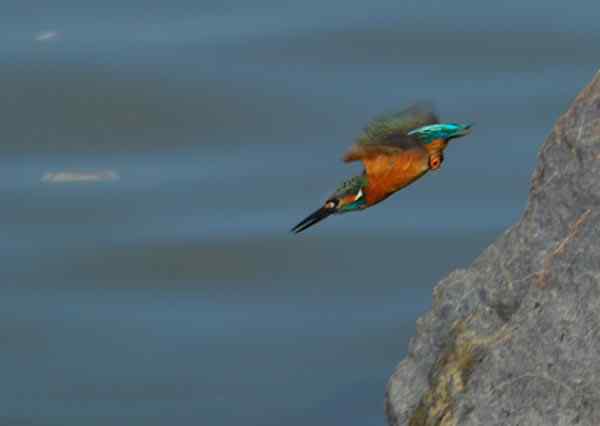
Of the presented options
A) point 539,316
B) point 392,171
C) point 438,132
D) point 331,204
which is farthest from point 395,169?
point 539,316

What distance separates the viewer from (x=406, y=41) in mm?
8742

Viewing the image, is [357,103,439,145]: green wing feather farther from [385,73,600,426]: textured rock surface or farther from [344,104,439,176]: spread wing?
[385,73,600,426]: textured rock surface

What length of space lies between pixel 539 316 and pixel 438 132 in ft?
1.91

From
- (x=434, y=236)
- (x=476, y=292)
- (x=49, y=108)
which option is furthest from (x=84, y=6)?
(x=476, y=292)

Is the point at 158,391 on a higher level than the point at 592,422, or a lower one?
lower

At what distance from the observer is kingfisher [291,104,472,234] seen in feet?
16.9

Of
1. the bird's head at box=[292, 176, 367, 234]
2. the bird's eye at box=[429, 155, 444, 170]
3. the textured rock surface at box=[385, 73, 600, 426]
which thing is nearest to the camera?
the textured rock surface at box=[385, 73, 600, 426]

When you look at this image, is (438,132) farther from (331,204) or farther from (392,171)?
(331,204)

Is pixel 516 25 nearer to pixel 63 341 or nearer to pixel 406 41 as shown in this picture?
pixel 406 41

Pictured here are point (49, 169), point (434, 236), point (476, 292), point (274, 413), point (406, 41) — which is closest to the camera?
point (476, 292)

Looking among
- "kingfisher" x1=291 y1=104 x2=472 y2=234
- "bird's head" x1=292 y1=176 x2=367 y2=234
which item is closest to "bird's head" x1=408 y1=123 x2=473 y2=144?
"kingfisher" x1=291 y1=104 x2=472 y2=234

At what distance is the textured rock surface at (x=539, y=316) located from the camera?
4723 millimetres

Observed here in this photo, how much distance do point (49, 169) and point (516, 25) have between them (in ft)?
6.42

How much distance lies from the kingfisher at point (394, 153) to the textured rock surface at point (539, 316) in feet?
0.86
